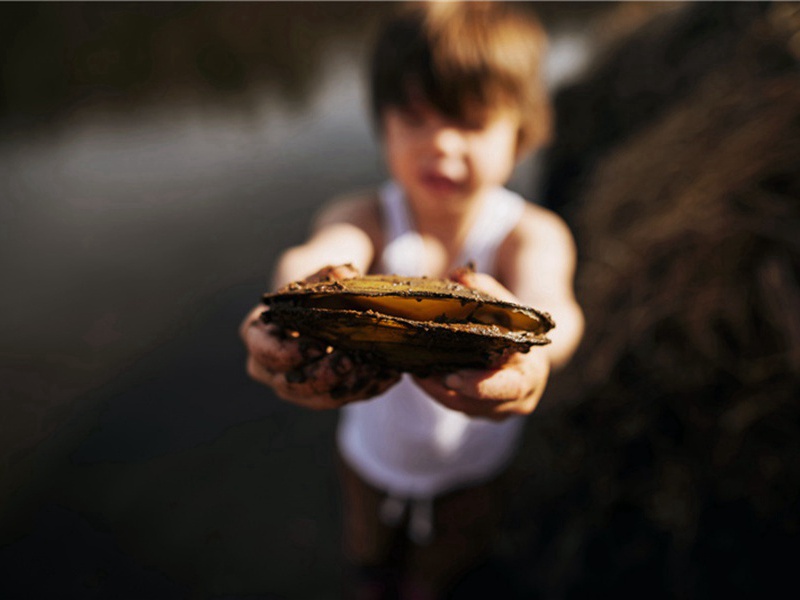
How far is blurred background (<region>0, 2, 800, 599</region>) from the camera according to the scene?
2.41 meters

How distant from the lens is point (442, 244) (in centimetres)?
198

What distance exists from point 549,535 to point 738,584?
30.5 inches

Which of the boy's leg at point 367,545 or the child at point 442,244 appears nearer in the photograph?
the child at point 442,244

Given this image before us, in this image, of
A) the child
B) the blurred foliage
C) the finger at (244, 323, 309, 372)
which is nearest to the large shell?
the finger at (244, 323, 309, 372)

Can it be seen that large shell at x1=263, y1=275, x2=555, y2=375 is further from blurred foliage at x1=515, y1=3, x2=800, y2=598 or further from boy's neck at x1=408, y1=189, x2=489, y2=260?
blurred foliage at x1=515, y1=3, x2=800, y2=598

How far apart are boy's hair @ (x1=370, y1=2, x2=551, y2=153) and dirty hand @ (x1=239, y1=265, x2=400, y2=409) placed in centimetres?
89

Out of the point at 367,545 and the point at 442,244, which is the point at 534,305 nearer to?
the point at 442,244

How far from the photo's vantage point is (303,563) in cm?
274

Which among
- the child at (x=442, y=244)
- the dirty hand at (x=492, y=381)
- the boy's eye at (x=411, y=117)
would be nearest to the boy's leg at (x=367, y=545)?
the child at (x=442, y=244)

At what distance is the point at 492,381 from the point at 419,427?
981mm

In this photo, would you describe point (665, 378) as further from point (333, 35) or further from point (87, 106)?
point (333, 35)

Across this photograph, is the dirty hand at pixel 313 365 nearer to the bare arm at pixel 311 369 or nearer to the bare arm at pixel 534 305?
the bare arm at pixel 311 369

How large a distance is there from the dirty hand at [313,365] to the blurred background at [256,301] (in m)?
1.93

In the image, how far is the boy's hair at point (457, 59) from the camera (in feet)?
5.27
